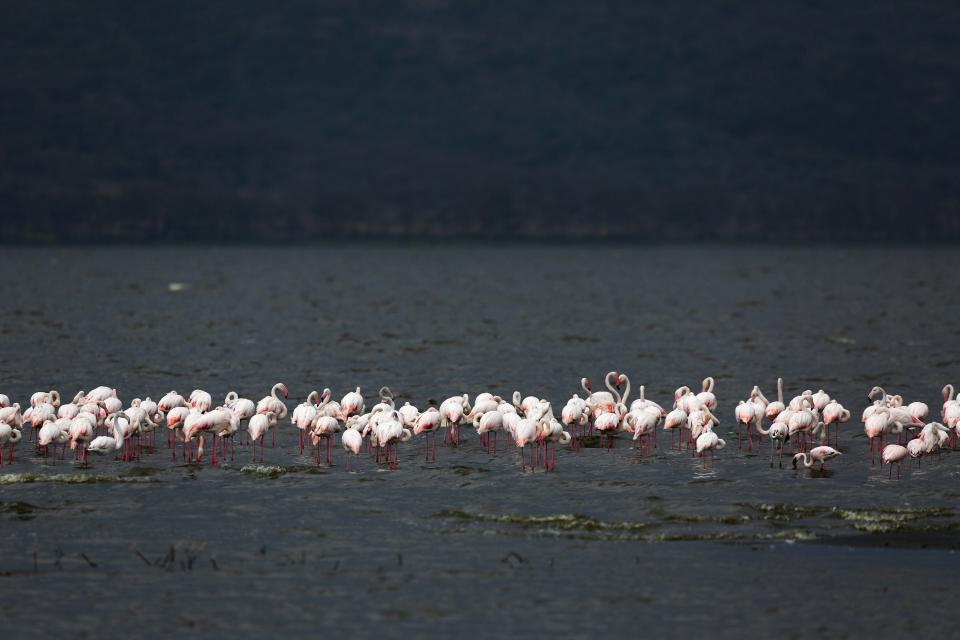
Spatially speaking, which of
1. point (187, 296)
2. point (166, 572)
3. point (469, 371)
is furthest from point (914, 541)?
point (187, 296)

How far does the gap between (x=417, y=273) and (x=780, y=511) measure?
15746cm

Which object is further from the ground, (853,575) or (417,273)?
(417,273)

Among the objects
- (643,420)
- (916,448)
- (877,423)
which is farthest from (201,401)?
(916,448)

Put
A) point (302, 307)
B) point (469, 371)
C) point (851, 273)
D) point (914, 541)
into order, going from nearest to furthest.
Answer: point (914, 541) < point (469, 371) < point (302, 307) < point (851, 273)

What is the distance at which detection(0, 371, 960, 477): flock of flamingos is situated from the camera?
104 ft

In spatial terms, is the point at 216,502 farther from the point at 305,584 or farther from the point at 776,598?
the point at 776,598

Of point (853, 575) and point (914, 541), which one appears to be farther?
point (914, 541)

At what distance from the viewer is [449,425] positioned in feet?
118

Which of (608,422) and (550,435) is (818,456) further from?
(550,435)

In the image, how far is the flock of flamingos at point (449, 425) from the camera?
104 feet

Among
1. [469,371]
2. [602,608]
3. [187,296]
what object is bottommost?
[602,608]

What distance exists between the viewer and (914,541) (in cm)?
2559

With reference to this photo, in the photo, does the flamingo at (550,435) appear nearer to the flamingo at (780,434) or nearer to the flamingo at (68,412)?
the flamingo at (780,434)

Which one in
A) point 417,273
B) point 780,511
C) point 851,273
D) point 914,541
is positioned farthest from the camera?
point 417,273
